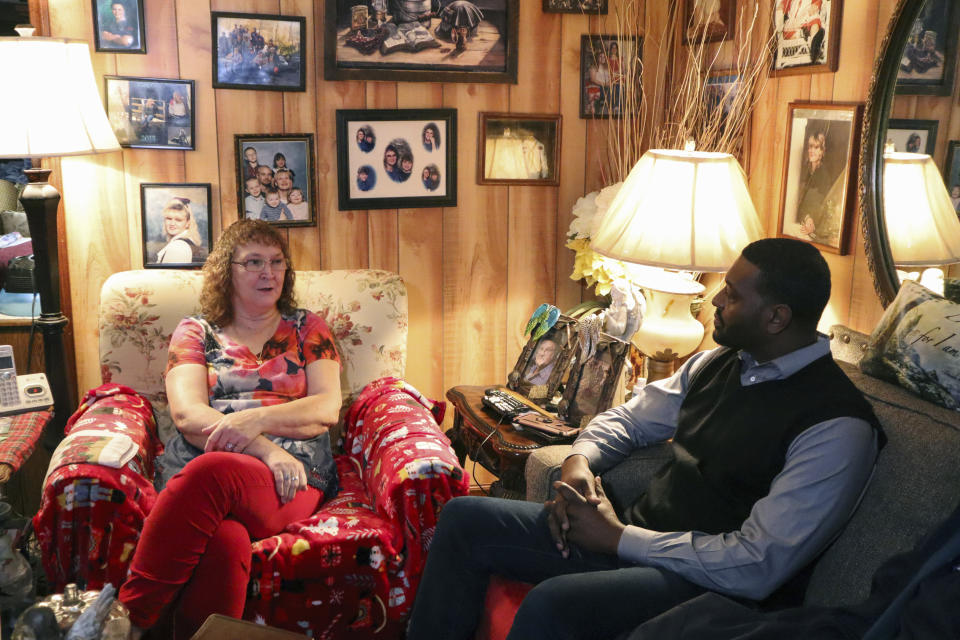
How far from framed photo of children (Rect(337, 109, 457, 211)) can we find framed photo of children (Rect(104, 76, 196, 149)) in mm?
489

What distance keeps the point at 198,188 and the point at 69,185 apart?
39 cm

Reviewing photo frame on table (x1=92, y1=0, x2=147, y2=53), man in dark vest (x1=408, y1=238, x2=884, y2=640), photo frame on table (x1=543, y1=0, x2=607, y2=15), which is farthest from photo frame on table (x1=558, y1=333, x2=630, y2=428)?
photo frame on table (x1=92, y1=0, x2=147, y2=53)

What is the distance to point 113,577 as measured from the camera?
2074 mm

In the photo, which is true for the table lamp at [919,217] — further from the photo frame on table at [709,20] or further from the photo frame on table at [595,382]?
the photo frame on table at [709,20]

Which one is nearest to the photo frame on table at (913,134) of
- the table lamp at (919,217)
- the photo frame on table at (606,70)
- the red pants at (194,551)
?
the table lamp at (919,217)

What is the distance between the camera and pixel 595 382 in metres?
2.45

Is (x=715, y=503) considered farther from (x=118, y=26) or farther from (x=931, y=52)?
(x=118, y=26)

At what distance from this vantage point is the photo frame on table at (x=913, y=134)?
1.98 meters

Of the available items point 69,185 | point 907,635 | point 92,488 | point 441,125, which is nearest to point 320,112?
point 441,125

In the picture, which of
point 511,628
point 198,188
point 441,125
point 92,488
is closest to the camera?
point 511,628

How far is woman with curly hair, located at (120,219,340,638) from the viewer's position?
1931mm

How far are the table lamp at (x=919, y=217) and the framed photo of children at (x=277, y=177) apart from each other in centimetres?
177

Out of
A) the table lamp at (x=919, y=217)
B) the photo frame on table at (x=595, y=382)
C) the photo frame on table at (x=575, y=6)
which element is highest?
the photo frame on table at (x=575, y=6)

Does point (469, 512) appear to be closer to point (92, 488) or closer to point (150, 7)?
point (92, 488)
